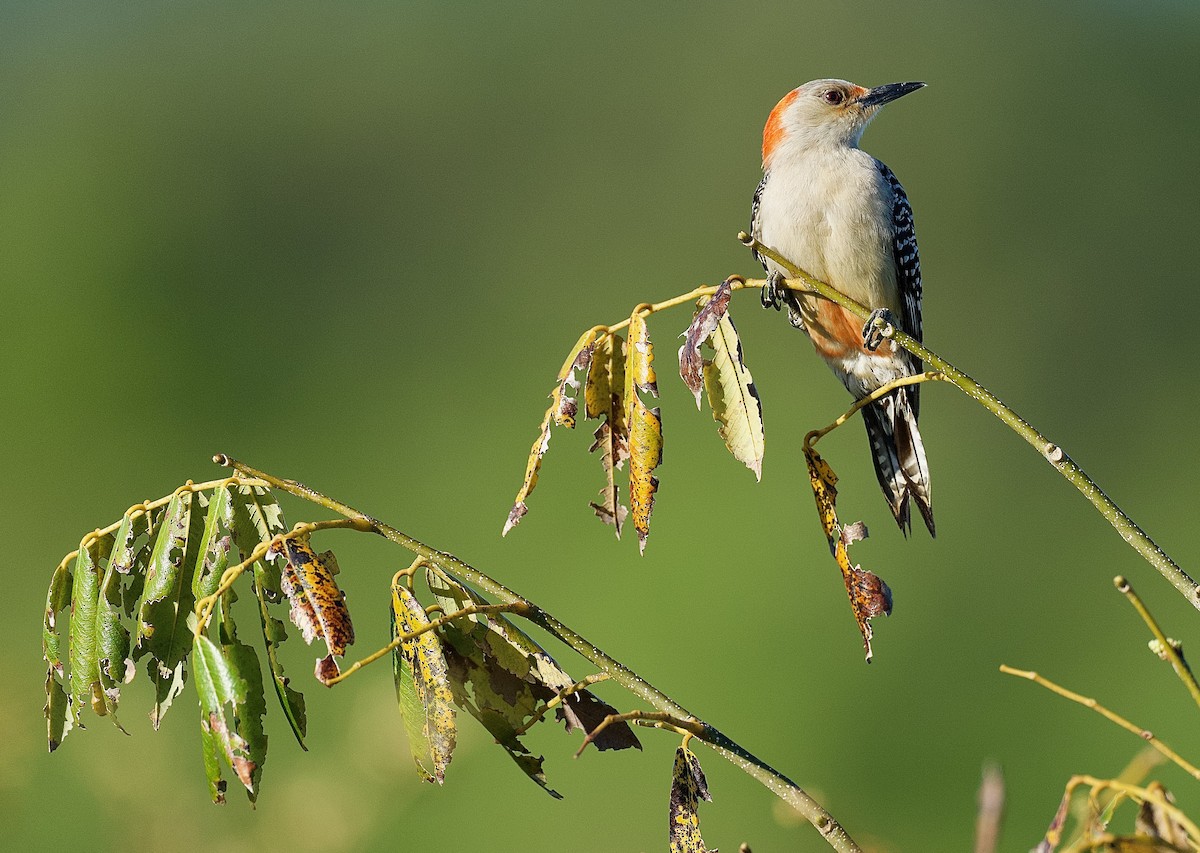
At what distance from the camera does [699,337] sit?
238cm

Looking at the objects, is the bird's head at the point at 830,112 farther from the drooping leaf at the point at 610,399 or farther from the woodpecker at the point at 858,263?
the drooping leaf at the point at 610,399

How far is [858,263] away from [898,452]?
2.05 feet

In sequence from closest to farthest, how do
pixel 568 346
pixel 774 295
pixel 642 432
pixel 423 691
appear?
1. pixel 423 691
2. pixel 642 432
3. pixel 774 295
4. pixel 568 346

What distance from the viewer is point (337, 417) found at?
2595 cm

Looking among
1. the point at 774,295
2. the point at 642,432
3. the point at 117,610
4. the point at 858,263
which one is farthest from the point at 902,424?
the point at 117,610

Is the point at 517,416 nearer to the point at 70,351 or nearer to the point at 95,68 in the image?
the point at 70,351

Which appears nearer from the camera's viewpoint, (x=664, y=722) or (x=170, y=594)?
(x=664, y=722)

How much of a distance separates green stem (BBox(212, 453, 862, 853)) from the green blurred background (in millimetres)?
98

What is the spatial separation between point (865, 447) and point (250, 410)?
11.6 metres

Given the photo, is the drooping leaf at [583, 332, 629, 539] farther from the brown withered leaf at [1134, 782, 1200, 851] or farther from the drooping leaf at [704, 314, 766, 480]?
the brown withered leaf at [1134, 782, 1200, 851]

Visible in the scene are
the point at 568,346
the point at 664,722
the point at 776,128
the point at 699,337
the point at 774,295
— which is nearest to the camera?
the point at 664,722

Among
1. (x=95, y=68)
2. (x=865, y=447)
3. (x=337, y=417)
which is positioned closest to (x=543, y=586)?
(x=865, y=447)

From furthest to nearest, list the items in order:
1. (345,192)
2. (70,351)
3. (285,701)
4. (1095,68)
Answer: (1095,68), (345,192), (70,351), (285,701)

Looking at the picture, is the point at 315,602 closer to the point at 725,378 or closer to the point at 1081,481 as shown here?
the point at 725,378
